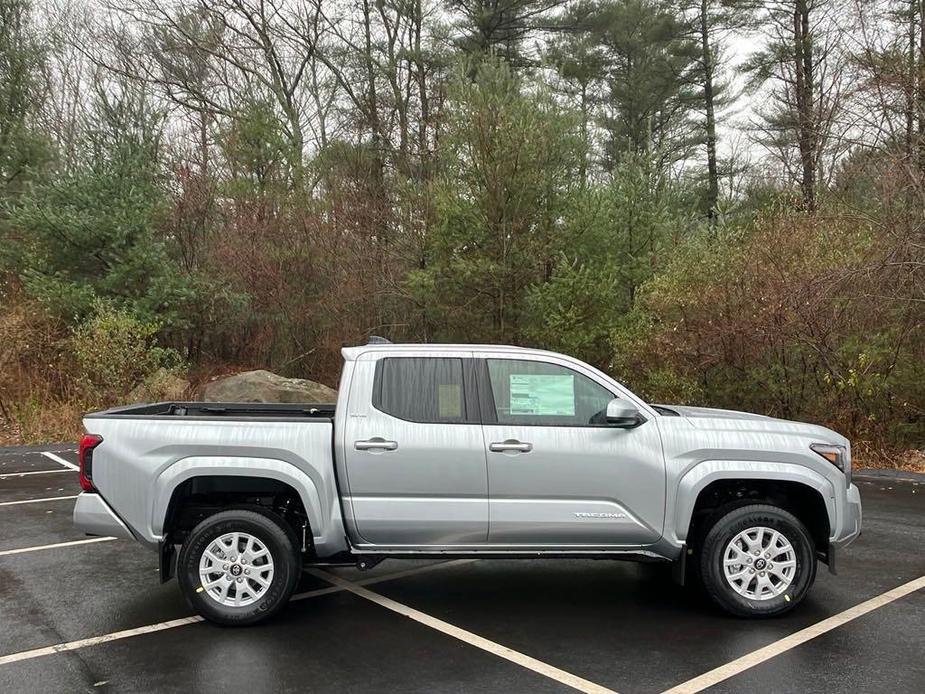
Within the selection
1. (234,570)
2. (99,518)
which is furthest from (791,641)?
(99,518)

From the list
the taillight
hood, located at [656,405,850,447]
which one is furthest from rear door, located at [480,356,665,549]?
the taillight

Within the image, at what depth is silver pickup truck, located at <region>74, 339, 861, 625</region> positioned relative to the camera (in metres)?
4.81

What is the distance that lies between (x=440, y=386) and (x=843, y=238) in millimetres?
9365

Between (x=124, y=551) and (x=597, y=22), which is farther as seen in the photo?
(x=597, y=22)

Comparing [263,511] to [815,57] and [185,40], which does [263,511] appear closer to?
[815,57]

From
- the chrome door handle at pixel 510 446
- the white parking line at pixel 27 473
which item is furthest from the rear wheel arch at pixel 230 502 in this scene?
the white parking line at pixel 27 473

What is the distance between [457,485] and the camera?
4840mm

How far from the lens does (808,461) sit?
16.3 feet

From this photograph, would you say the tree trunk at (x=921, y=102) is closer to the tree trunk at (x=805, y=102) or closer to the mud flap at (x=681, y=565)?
the tree trunk at (x=805, y=102)

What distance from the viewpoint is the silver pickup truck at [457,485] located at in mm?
4809

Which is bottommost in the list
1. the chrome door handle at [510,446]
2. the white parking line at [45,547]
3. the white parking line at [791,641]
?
the white parking line at [791,641]

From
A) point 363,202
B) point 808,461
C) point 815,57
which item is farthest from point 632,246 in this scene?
point 808,461

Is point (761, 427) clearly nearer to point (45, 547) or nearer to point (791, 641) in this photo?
point (791, 641)

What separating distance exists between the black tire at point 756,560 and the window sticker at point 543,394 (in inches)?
50.5
